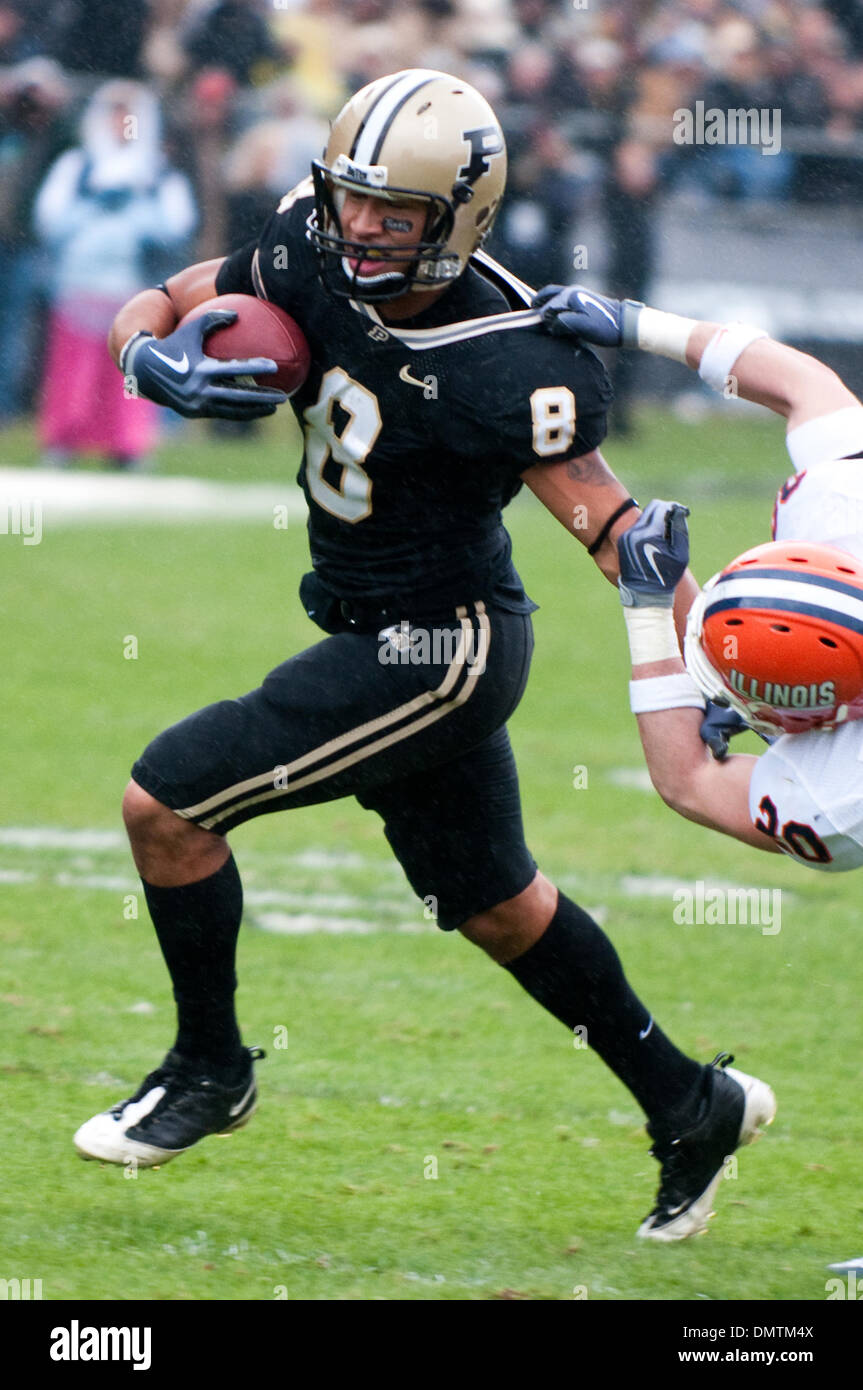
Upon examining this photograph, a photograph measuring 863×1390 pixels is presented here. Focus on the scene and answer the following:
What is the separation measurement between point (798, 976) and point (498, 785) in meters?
1.76

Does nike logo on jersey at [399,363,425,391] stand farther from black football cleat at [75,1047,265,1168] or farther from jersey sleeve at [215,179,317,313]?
black football cleat at [75,1047,265,1168]

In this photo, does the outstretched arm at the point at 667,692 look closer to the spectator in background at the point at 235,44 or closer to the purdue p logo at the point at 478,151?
the purdue p logo at the point at 478,151

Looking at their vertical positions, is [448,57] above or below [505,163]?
below

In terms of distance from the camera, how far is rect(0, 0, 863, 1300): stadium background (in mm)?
3646

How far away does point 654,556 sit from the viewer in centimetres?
328

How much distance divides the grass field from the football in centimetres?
143

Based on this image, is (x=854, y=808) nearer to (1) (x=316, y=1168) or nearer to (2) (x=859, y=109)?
(1) (x=316, y=1168)

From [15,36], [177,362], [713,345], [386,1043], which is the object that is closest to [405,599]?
[177,362]

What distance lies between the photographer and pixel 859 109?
602 inches

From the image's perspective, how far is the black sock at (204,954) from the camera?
11.7 ft

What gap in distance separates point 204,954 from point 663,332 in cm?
130

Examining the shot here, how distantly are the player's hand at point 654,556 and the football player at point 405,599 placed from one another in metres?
0.11

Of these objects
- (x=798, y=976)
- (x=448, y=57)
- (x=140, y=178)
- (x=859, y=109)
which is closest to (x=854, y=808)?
(x=798, y=976)

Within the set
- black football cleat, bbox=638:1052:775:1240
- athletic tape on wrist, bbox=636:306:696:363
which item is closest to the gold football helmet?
athletic tape on wrist, bbox=636:306:696:363
